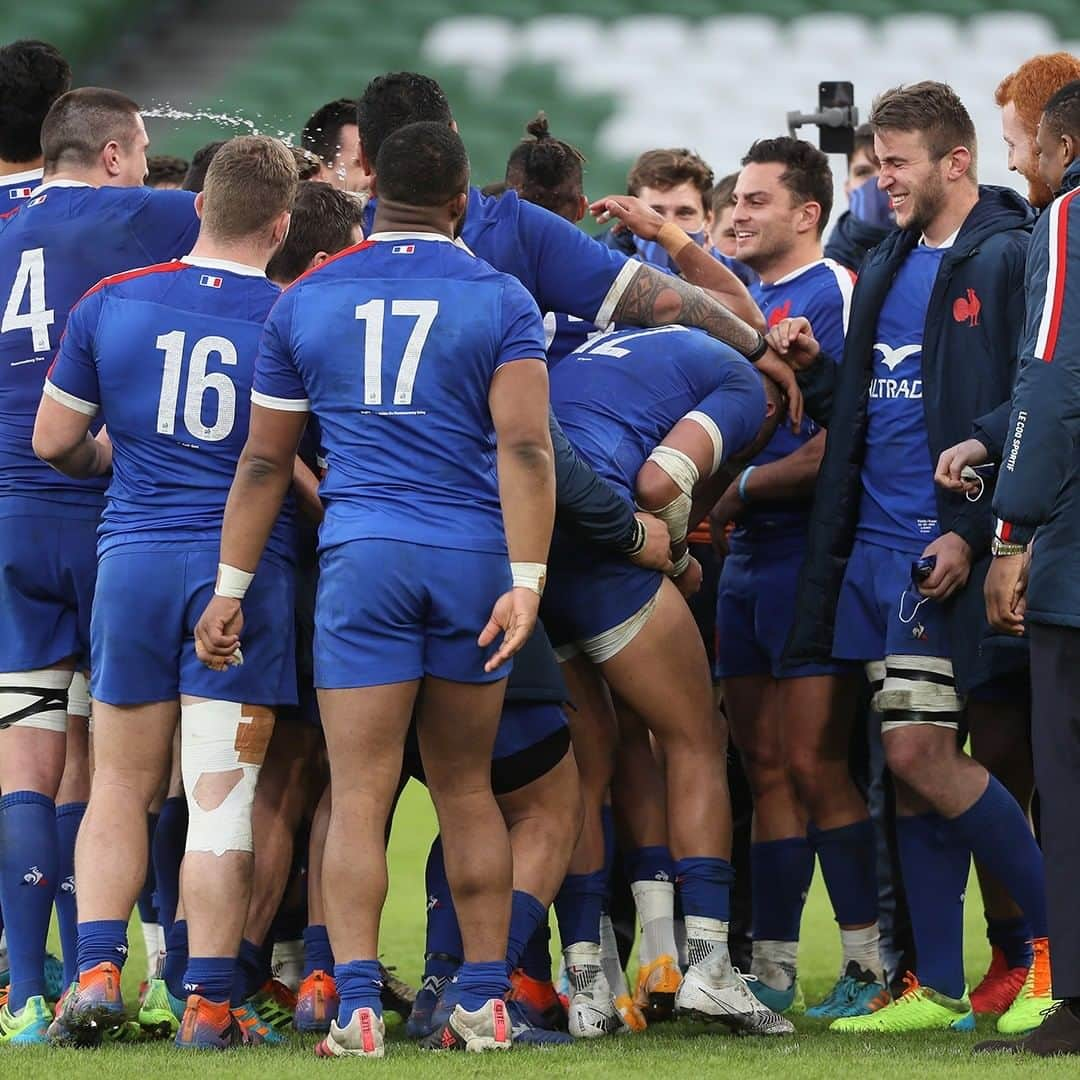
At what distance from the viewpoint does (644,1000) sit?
489 cm

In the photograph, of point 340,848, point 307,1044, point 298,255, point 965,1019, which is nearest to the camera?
point 340,848

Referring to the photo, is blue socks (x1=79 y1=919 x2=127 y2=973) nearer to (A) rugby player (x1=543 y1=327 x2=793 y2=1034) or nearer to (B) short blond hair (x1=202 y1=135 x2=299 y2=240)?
(A) rugby player (x1=543 y1=327 x2=793 y2=1034)

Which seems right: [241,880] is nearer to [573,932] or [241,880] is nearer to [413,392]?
[573,932]

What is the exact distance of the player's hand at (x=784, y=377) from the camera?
521 cm

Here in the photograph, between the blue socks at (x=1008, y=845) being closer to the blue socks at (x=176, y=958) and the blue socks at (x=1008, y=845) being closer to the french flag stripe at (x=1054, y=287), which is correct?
the french flag stripe at (x=1054, y=287)

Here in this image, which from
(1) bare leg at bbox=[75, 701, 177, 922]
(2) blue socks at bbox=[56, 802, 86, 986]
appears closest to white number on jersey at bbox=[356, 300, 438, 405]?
(1) bare leg at bbox=[75, 701, 177, 922]

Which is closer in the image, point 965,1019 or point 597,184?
point 965,1019

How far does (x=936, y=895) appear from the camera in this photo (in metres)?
4.96

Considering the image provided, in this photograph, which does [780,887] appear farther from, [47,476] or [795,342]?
[47,476]

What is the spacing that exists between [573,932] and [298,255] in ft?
6.52

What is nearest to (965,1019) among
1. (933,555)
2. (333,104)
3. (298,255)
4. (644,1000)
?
(644,1000)

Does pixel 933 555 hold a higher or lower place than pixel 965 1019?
higher

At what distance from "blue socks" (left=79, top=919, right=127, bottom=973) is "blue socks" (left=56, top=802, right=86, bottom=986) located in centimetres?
78

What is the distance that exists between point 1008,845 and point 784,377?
1418 millimetres
